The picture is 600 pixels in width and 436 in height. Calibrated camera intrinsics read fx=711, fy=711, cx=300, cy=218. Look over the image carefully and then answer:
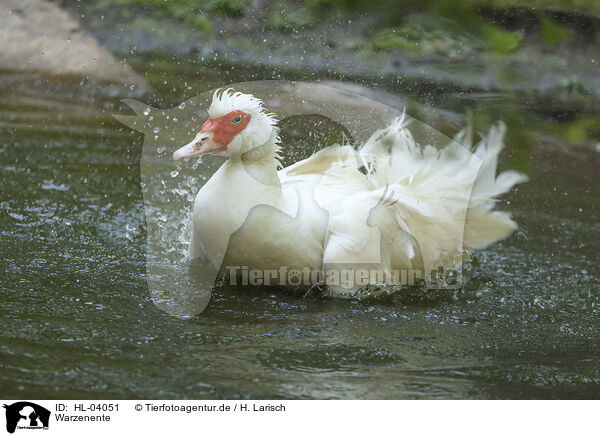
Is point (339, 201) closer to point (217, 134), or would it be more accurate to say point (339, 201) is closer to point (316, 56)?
point (217, 134)

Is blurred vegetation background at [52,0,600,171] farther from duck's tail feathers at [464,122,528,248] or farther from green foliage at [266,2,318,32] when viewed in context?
duck's tail feathers at [464,122,528,248]

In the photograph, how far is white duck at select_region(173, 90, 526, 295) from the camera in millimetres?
3346

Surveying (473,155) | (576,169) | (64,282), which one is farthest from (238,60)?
(64,282)

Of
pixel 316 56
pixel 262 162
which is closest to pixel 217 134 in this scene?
pixel 262 162

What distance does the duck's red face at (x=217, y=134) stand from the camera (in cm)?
331

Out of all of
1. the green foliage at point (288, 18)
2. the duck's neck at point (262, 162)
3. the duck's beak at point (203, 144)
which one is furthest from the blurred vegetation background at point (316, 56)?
the duck's beak at point (203, 144)

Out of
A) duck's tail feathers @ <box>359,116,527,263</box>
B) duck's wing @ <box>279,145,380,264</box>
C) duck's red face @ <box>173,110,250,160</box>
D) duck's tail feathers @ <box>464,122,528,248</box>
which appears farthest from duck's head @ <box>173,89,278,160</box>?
duck's tail feathers @ <box>464,122,528,248</box>

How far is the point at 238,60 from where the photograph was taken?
7.09 meters

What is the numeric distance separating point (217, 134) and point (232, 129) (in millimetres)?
77
